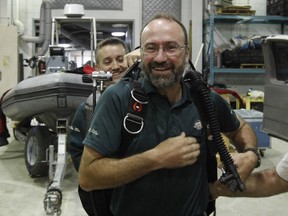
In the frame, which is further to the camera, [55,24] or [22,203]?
[55,24]

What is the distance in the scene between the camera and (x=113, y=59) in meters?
2.44

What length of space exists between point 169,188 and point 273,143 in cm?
446

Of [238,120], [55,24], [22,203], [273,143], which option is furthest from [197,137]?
[55,24]

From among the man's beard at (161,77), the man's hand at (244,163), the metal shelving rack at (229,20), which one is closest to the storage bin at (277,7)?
the metal shelving rack at (229,20)

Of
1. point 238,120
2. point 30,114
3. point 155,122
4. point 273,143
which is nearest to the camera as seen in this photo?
point 155,122

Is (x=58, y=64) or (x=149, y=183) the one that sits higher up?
(x=58, y=64)

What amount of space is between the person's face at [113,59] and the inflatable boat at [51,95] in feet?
3.52

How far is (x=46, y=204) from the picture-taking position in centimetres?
262

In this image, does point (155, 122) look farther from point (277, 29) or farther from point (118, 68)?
point (277, 29)

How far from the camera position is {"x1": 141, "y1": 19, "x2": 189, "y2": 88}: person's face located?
1.38m

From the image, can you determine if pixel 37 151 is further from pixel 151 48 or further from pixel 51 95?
pixel 151 48

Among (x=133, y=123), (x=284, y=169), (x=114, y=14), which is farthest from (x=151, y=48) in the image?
(x=114, y=14)

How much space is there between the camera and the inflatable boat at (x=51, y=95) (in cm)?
346

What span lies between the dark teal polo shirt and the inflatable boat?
2.13 meters
